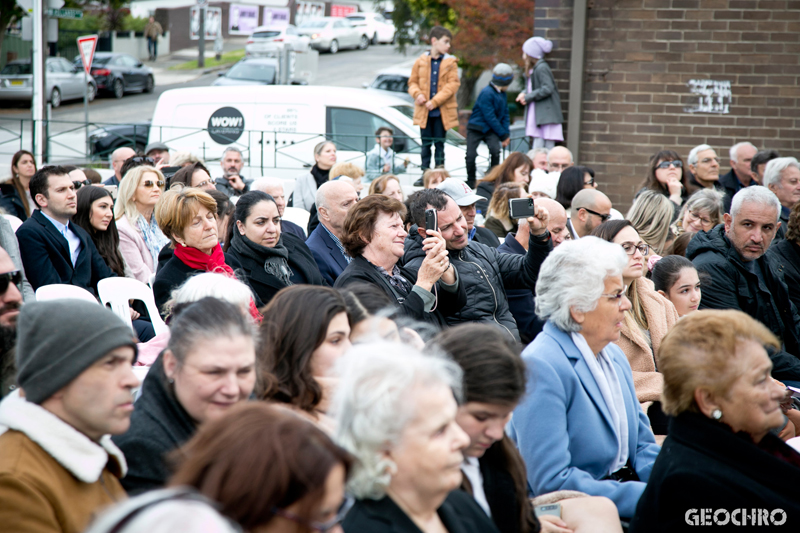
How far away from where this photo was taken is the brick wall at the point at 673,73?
9.66 metres

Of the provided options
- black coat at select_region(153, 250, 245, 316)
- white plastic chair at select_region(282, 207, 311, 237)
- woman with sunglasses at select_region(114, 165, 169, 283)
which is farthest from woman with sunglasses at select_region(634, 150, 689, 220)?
black coat at select_region(153, 250, 245, 316)

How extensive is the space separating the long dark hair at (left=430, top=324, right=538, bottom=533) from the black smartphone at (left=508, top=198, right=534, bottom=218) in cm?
236

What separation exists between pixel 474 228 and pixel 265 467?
504 cm

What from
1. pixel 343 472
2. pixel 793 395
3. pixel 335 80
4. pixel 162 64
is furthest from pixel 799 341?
pixel 162 64

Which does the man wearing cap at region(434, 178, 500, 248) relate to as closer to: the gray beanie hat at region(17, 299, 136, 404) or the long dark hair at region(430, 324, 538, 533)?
the long dark hair at region(430, 324, 538, 533)

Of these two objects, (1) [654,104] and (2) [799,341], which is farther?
(1) [654,104]

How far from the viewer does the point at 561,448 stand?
3131mm

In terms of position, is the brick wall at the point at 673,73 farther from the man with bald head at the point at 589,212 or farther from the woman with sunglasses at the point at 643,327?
the woman with sunglasses at the point at 643,327

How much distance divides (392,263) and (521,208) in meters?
0.94

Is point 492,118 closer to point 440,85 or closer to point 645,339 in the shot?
point 440,85

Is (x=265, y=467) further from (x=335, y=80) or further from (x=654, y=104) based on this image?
(x=335, y=80)

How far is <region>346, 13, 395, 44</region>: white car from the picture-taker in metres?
39.9

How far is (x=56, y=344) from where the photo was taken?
Answer: 226 centimetres

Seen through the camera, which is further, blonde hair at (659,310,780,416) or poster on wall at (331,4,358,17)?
poster on wall at (331,4,358,17)
